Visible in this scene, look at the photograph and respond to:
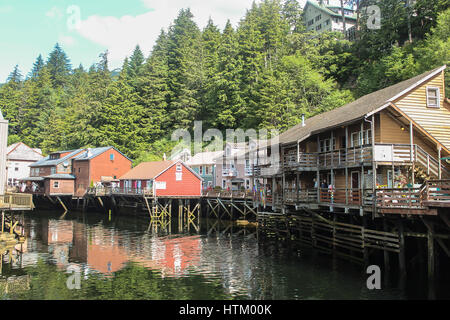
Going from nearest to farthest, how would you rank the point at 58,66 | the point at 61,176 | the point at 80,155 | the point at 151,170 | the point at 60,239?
the point at 60,239 < the point at 151,170 < the point at 61,176 < the point at 80,155 < the point at 58,66

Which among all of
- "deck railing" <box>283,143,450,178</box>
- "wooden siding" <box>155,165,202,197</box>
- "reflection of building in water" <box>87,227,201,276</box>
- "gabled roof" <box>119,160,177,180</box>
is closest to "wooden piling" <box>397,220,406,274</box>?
"deck railing" <box>283,143,450,178</box>

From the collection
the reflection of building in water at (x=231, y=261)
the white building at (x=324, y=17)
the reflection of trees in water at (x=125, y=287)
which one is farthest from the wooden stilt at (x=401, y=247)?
the white building at (x=324, y=17)

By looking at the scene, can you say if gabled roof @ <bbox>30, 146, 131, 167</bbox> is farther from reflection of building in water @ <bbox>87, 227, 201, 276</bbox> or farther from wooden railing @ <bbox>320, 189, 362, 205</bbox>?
wooden railing @ <bbox>320, 189, 362, 205</bbox>

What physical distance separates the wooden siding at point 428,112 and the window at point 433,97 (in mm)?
216

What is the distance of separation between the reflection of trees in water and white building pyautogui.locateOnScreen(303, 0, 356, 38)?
7322cm

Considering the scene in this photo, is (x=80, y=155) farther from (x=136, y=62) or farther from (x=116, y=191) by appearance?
(x=136, y=62)

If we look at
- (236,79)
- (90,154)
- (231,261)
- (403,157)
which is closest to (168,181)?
(90,154)

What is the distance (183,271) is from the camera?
21.4 m

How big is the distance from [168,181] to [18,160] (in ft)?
162

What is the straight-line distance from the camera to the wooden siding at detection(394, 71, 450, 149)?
23125 millimetres

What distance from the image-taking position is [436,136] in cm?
2339

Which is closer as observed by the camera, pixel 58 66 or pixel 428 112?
pixel 428 112

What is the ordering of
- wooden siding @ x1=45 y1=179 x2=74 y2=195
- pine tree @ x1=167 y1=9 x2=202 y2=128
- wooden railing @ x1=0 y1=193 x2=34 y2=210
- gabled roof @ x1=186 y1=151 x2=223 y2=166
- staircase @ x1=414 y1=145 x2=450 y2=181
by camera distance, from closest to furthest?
staircase @ x1=414 y1=145 x2=450 y2=181
wooden railing @ x1=0 y1=193 x2=34 y2=210
gabled roof @ x1=186 y1=151 x2=223 y2=166
wooden siding @ x1=45 y1=179 x2=74 y2=195
pine tree @ x1=167 y1=9 x2=202 y2=128
